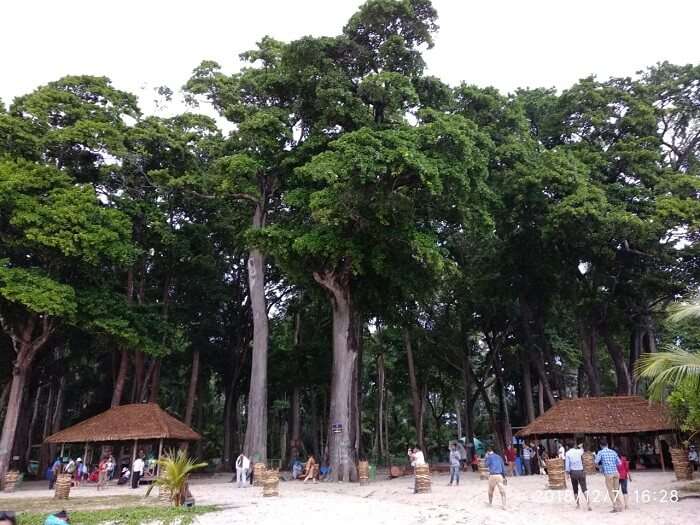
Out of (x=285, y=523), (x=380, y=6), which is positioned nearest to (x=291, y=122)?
(x=380, y=6)

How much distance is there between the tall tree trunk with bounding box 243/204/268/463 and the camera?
839 inches

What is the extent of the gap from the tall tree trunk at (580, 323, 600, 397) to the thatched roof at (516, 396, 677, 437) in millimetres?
3823

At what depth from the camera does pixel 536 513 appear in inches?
439

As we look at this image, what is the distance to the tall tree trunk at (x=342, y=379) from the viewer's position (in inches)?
778

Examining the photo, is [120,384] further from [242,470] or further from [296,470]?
[242,470]

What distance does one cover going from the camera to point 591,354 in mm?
25766

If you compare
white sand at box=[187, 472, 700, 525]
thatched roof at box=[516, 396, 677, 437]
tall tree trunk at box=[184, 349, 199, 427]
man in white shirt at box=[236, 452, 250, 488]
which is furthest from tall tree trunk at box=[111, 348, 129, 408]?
thatched roof at box=[516, 396, 677, 437]

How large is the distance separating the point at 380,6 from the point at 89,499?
61.9 feet

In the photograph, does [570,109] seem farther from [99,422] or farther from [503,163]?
[99,422]

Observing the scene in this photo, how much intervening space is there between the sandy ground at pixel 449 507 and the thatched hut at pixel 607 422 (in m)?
3.15

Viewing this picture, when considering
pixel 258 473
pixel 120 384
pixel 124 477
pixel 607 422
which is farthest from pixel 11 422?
pixel 607 422

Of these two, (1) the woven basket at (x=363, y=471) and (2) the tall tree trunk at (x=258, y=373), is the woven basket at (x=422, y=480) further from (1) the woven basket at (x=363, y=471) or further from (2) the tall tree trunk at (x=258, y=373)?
(2) the tall tree trunk at (x=258, y=373)

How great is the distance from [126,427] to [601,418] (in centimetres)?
1839

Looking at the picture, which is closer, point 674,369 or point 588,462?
point 674,369
